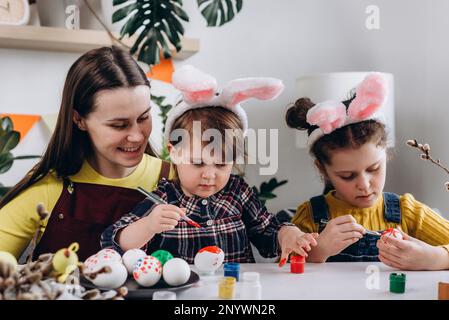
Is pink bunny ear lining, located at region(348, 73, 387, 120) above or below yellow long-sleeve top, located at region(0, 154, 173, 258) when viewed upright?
above

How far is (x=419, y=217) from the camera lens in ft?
4.98

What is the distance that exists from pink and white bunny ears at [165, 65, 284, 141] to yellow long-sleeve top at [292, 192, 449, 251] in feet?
1.10

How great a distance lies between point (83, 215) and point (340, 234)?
1.98 feet

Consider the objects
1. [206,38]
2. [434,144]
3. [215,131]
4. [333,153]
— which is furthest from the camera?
[434,144]

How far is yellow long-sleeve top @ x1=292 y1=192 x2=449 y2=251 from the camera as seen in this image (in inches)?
59.5

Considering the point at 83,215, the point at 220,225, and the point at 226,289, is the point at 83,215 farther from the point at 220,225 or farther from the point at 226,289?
the point at 226,289

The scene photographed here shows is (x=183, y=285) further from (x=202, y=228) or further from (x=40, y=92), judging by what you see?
(x=40, y=92)

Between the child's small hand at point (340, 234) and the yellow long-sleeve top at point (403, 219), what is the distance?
4.9 inches

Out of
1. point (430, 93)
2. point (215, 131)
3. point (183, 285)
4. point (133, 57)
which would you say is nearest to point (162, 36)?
point (133, 57)

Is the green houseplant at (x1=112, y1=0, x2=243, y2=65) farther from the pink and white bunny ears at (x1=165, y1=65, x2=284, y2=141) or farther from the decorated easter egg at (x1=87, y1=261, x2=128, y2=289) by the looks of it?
the decorated easter egg at (x1=87, y1=261, x2=128, y2=289)

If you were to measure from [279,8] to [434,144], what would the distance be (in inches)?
25.8

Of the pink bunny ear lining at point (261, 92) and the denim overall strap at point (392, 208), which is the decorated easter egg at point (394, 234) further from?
the pink bunny ear lining at point (261, 92)

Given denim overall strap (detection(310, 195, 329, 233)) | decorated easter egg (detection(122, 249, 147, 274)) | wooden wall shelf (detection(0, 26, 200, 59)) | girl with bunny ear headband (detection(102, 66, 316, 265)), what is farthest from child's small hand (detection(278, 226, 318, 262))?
wooden wall shelf (detection(0, 26, 200, 59))
